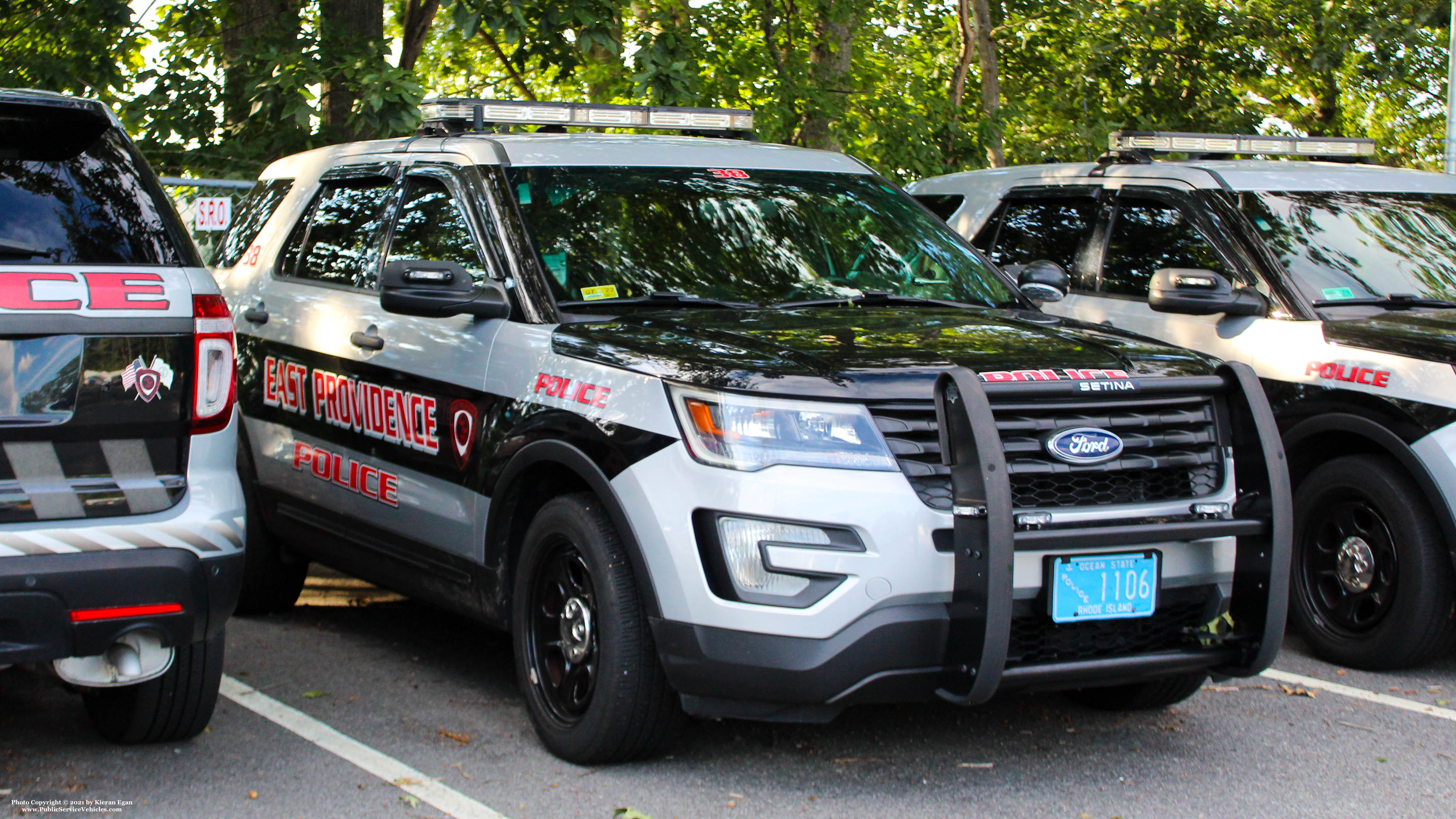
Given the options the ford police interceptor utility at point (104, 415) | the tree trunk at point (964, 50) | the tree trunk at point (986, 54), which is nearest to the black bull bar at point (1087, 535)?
the ford police interceptor utility at point (104, 415)

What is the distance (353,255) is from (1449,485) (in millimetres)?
4100

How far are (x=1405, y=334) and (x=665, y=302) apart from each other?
9.42 ft

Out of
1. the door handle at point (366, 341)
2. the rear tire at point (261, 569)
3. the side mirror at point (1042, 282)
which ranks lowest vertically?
the rear tire at point (261, 569)

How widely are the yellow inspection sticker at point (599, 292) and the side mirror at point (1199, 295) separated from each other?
238 centimetres

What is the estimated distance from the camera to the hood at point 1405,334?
5.47 m

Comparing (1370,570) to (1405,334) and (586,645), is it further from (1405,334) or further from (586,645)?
(586,645)

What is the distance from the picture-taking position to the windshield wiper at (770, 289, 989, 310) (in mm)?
4930

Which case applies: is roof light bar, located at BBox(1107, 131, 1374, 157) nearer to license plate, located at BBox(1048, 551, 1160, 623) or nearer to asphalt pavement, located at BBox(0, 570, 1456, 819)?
asphalt pavement, located at BBox(0, 570, 1456, 819)

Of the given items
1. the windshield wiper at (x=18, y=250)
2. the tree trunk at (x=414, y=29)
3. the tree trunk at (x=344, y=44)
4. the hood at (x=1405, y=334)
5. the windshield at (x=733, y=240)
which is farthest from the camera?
the tree trunk at (x=414, y=29)

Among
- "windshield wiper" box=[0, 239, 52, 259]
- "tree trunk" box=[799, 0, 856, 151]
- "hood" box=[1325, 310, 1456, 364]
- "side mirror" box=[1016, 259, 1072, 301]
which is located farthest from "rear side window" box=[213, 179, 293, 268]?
"tree trunk" box=[799, 0, 856, 151]

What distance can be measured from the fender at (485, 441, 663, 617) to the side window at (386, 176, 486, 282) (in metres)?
0.74

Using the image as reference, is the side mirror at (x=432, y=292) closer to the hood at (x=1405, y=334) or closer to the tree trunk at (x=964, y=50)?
the hood at (x=1405, y=334)

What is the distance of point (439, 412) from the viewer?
5012 mm

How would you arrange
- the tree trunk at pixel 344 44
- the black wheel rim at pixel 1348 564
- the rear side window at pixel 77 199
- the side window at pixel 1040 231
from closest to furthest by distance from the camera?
1. the rear side window at pixel 77 199
2. the black wheel rim at pixel 1348 564
3. the side window at pixel 1040 231
4. the tree trunk at pixel 344 44
